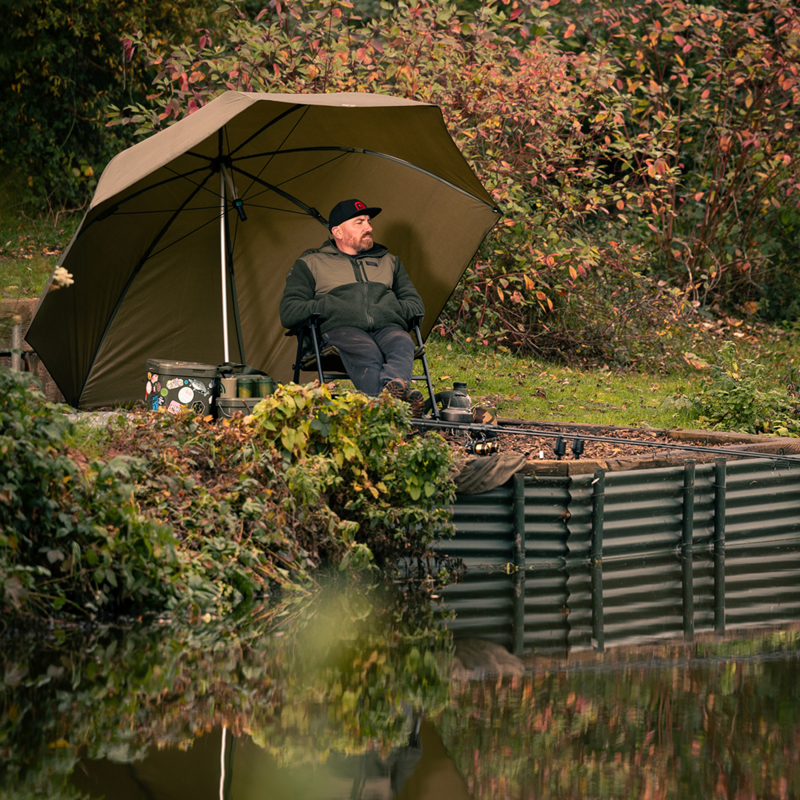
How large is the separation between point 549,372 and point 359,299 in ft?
13.6

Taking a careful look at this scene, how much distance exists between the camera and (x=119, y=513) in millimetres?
5062

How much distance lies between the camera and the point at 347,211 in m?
8.00

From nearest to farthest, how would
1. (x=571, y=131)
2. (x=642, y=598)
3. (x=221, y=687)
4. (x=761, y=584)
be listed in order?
1. (x=221, y=687)
2. (x=642, y=598)
3. (x=761, y=584)
4. (x=571, y=131)

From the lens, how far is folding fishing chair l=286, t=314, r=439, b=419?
7.31 meters

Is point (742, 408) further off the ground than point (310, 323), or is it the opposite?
point (310, 323)

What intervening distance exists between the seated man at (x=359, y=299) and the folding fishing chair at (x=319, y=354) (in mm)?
53

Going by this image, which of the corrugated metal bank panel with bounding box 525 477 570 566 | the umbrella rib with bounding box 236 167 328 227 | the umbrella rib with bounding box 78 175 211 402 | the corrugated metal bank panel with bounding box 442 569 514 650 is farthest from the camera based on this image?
the umbrella rib with bounding box 236 167 328 227

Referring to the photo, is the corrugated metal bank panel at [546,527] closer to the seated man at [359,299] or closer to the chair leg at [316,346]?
the seated man at [359,299]

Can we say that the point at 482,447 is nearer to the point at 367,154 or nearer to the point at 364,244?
the point at 364,244

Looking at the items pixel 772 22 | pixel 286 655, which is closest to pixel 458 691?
pixel 286 655

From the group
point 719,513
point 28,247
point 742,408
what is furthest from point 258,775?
point 28,247

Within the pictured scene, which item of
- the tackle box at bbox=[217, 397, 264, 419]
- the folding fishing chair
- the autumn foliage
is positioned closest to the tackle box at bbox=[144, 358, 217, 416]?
the tackle box at bbox=[217, 397, 264, 419]

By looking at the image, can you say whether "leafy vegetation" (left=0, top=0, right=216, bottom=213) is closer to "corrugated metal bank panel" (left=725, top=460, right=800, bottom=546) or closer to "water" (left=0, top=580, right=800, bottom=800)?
"corrugated metal bank panel" (left=725, top=460, right=800, bottom=546)

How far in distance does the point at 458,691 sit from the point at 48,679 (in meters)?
1.44
